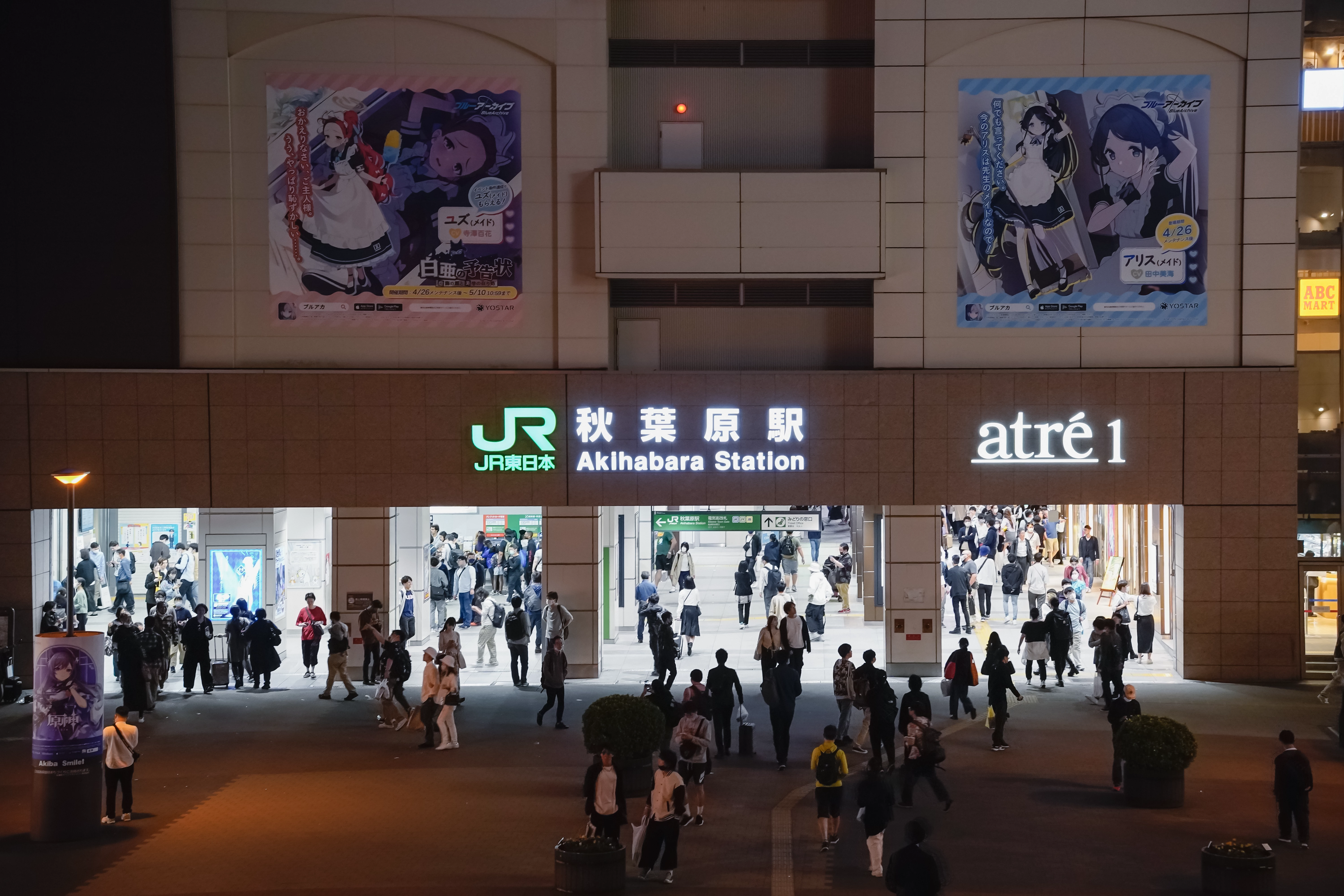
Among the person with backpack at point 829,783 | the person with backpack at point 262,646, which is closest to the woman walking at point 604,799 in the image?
the person with backpack at point 829,783

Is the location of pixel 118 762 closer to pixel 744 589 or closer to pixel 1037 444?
pixel 744 589

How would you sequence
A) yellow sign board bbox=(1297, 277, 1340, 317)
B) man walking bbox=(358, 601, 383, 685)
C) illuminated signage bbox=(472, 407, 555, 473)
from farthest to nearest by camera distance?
yellow sign board bbox=(1297, 277, 1340, 317)
illuminated signage bbox=(472, 407, 555, 473)
man walking bbox=(358, 601, 383, 685)

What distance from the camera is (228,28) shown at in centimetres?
2439

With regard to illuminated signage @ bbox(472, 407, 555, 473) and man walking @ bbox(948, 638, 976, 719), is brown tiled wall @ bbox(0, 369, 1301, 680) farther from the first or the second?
man walking @ bbox(948, 638, 976, 719)

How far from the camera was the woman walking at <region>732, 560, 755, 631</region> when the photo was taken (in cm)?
2897

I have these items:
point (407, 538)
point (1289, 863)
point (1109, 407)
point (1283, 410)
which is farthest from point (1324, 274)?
point (407, 538)

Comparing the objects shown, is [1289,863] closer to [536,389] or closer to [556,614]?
[556,614]

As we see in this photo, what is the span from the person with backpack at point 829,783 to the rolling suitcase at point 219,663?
12888mm

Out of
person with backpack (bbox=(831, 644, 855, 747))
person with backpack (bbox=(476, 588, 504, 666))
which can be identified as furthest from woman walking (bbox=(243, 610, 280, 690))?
person with backpack (bbox=(831, 644, 855, 747))

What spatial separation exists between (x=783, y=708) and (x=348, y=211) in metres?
11.7

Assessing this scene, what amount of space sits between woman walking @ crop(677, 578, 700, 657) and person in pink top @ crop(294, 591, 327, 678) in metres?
6.62

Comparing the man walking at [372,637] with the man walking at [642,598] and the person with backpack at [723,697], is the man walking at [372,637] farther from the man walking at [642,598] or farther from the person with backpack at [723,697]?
the person with backpack at [723,697]

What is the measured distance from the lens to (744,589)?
28984 millimetres

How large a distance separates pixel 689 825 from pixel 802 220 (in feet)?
37.7
